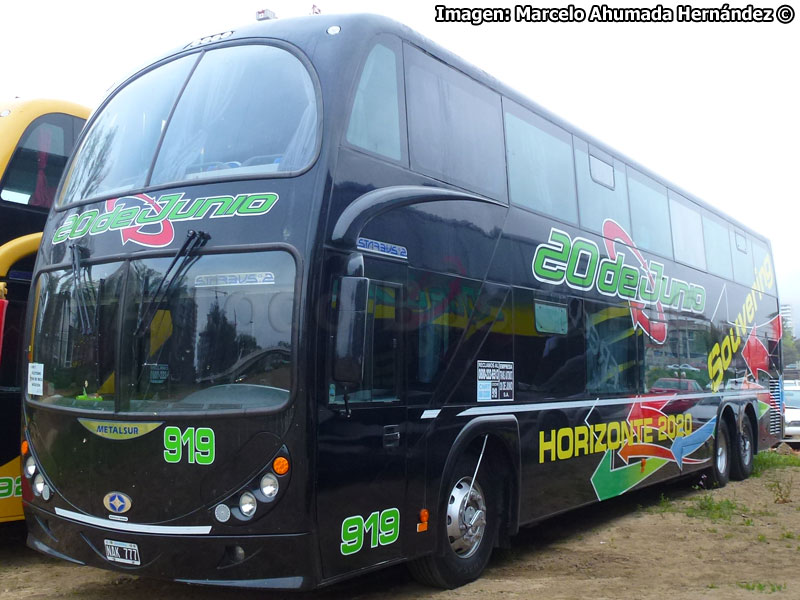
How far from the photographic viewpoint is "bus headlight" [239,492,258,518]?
5.32 m

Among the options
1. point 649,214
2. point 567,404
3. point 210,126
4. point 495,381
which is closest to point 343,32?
point 210,126

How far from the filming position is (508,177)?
7.92 metres

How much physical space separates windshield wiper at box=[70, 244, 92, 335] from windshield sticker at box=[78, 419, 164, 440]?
653 mm

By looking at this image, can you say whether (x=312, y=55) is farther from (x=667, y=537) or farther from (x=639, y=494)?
(x=639, y=494)

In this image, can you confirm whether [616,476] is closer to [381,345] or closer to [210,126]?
[381,345]

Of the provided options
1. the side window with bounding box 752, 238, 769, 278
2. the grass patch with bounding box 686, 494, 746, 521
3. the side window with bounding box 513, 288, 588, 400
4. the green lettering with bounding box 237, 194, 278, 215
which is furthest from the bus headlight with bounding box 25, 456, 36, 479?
the side window with bounding box 752, 238, 769, 278

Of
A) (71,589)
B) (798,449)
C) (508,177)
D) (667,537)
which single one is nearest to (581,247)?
(508,177)

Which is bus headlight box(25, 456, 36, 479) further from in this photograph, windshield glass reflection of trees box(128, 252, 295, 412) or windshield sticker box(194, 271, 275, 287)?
windshield sticker box(194, 271, 275, 287)

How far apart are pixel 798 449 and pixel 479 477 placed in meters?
18.1

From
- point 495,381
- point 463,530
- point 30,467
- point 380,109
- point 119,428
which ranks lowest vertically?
point 463,530

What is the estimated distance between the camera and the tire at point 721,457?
12938mm

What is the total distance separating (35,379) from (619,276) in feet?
20.5

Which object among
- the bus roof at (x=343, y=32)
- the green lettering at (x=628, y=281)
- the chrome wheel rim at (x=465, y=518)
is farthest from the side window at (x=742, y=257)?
the chrome wheel rim at (x=465, y=518)

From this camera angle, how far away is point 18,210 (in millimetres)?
7992
